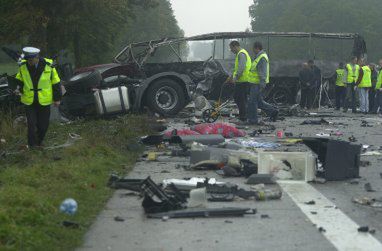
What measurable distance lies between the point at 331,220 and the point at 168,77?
11490mm

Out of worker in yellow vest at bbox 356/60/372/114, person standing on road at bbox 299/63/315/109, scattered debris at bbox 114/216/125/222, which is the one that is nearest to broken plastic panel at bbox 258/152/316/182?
scattered debris at bbox 114/216/125/222

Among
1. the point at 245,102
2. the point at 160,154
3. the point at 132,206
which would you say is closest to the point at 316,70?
the point at 245,102

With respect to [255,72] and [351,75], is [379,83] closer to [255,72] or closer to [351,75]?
[351,75]

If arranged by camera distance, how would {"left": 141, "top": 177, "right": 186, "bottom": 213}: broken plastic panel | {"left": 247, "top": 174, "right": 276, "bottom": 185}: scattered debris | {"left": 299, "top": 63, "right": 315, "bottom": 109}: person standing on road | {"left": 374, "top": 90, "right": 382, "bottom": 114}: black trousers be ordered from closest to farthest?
{"left": 141, "top": 177, "right": 186, "bottom": 213}: broken plastic panel
{"left": 247, "top": 174, "right": 276, "bottom": 185}: scattered debris
{"left": 374, "top": 90, "right": 382, "bottom": 114}: black trousers
{"left": 299, "top": 63, "right": 315, "bottom": 109}: person standing on road

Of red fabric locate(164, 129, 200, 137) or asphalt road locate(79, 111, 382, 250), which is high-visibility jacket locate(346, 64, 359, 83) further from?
asphalt road locate(79, 111, 382, 250)

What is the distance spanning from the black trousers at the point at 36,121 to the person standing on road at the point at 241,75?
6.19 meters

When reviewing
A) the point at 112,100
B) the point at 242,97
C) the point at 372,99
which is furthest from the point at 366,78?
the point at 112,100

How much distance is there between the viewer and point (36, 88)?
35.1 feet

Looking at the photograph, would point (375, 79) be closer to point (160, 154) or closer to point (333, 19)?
point (160, 154)

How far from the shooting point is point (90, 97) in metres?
15.4

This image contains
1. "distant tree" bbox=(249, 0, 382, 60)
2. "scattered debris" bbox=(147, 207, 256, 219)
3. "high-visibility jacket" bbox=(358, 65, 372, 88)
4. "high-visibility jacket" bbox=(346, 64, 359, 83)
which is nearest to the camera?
"scattered debris" bbox=(147, 207, 256, 219)

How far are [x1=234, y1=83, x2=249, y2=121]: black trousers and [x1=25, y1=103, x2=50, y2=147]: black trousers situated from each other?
646 centimetres

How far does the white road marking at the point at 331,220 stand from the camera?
533cm

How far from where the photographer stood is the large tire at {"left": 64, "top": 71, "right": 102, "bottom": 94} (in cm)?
1546
